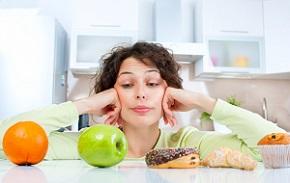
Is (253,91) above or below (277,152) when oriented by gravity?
above

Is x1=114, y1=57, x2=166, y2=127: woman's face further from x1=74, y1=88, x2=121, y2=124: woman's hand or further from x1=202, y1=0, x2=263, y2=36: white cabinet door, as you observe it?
x1=202, y1=0, x2=263, y2=36: white cabinet door

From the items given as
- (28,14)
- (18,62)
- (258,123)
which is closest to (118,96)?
(258,123)

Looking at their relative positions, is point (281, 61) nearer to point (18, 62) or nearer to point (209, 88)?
point (209, 88)

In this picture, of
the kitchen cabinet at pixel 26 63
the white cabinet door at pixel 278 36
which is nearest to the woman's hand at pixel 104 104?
the kitchen cabinet at pixel 26 63

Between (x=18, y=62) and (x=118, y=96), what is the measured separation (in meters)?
1.58

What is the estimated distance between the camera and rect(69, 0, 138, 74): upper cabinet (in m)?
2.91

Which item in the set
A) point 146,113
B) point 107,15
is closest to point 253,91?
point 107,15

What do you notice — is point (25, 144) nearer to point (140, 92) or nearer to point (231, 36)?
point (140, 92)

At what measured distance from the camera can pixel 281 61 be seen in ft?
9.93

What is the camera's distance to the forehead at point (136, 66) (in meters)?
1.35

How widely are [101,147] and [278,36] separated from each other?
2602 millimetres

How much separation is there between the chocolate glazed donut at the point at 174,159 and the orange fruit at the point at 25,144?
25 centimetres

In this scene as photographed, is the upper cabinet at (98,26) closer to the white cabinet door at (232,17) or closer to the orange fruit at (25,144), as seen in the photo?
the white cabinet door at (232,17)

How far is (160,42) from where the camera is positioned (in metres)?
2.94
